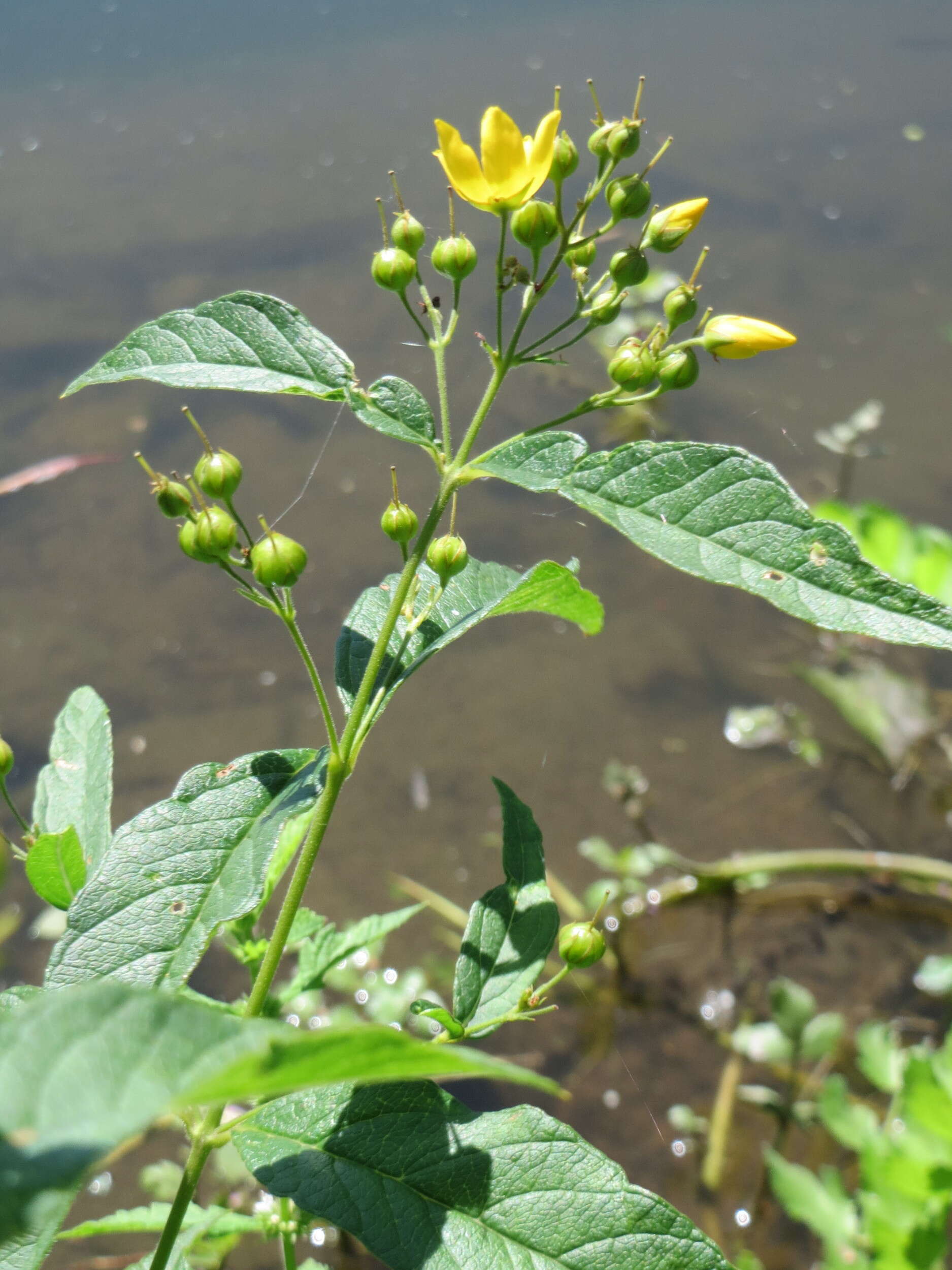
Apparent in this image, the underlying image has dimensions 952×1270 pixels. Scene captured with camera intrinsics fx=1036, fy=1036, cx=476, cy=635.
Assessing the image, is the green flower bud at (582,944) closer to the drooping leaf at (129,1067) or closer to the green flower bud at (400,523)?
the green flower bud at (400,523)

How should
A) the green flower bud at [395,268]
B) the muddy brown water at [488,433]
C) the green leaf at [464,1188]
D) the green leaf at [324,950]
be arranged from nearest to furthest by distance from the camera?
1. the green leaf at [464,1188]
2. the green flower bud at [395,268]
3. the green leaf at [324,950]
4. the muddy brown water at [488,433]

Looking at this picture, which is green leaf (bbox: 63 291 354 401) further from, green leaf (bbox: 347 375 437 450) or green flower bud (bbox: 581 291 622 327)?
green flower bud (bbox: 581 291 622 327)

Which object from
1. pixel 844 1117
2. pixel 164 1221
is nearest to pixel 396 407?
pixel 164 1221

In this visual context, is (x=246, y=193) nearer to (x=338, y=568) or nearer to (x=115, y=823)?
(x=338, y=568)

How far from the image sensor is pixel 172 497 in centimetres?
96

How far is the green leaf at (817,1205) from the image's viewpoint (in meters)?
1.91

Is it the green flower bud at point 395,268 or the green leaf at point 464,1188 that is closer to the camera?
the green leaf at point 464,1188

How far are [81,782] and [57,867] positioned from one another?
0.59 ft

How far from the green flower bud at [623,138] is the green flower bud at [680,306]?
14 cm

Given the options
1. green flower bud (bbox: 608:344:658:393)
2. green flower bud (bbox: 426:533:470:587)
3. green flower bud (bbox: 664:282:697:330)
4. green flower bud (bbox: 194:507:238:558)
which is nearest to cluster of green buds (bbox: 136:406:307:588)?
green flower bud (bbox: 194:507:238:558)

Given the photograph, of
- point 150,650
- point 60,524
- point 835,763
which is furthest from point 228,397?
point 835,763

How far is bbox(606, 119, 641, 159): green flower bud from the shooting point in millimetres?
980

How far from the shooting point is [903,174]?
564cm

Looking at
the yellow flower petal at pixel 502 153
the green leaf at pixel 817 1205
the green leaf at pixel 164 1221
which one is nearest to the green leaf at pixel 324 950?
the green leaf at pixel 164 1221
